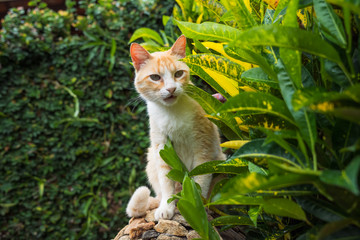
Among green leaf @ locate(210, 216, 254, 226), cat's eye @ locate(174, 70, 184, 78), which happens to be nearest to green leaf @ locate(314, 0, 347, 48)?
green leaf @ locate(210, 216, 254, 226)

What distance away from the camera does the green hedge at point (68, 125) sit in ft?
10.7

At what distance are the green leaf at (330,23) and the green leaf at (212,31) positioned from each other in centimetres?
26

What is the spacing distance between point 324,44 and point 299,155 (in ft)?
0.74

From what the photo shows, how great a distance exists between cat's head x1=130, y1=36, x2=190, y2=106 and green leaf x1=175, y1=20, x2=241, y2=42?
0.74 meters

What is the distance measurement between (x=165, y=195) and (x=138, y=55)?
0.83 metres

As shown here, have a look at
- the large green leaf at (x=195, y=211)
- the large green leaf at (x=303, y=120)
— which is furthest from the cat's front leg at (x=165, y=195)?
the large green leaf at (x=303, y=120)

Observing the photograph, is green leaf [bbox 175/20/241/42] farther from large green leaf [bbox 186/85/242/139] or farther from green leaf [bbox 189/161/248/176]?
green leaf [bbox 189/161/248/176]

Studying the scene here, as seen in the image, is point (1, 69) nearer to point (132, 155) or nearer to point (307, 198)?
point (132, 155)

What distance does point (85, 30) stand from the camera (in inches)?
129

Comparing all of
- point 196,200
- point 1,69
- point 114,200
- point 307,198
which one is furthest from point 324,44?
point 1,69

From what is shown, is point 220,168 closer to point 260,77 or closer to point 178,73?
point 260,77

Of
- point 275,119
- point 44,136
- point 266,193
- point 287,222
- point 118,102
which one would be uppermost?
point 275,119

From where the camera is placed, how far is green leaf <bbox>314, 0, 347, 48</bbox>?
23.4 inches

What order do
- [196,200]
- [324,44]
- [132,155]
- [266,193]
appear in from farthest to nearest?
[132,155] → [196,200] → [266,193] → [324,44]
